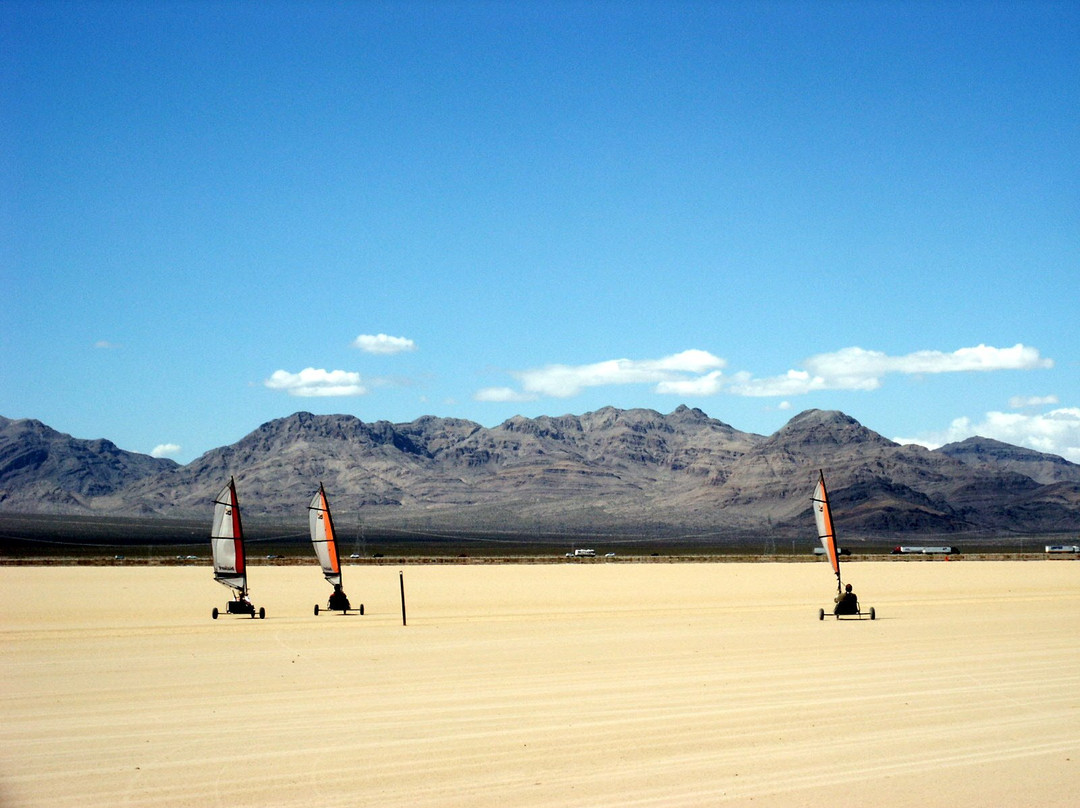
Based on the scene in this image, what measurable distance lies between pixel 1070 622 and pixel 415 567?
4923 cm

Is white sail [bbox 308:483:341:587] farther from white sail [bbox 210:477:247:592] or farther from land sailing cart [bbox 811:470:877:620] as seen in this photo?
land sailing cart [bbox 811:470:877:620]

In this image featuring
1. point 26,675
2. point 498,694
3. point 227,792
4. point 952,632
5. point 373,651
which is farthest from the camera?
point 952,632

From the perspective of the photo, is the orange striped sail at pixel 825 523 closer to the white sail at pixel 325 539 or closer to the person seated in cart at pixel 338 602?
the person seated in cart at pixel 338 602

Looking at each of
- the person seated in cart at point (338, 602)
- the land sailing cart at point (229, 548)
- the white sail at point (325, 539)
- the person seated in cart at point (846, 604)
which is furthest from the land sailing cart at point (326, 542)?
the person seated in cart at point (846, 604)

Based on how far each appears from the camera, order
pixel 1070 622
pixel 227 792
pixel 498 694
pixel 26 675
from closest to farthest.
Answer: pixel 227 792 → pixel 498 694 → pixel 26 675 → pixel 1070 622

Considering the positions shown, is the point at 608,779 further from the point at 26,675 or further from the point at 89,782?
the point at 26,675

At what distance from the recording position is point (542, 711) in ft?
45.5

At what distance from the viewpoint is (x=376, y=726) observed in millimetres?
12977

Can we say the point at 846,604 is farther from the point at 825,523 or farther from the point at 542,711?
the point at 542,711

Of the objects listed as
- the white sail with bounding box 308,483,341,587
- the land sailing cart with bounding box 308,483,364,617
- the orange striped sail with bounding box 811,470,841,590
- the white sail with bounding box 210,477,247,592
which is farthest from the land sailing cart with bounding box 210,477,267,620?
the orange striped sail with bounding box 811,470,841,590

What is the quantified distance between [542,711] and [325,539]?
20864mm

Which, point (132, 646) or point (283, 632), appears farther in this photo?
point (283, 632)

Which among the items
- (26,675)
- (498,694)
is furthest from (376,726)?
(26,675)

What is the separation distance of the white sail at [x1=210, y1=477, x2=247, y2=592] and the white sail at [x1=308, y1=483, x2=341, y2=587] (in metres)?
2.47
